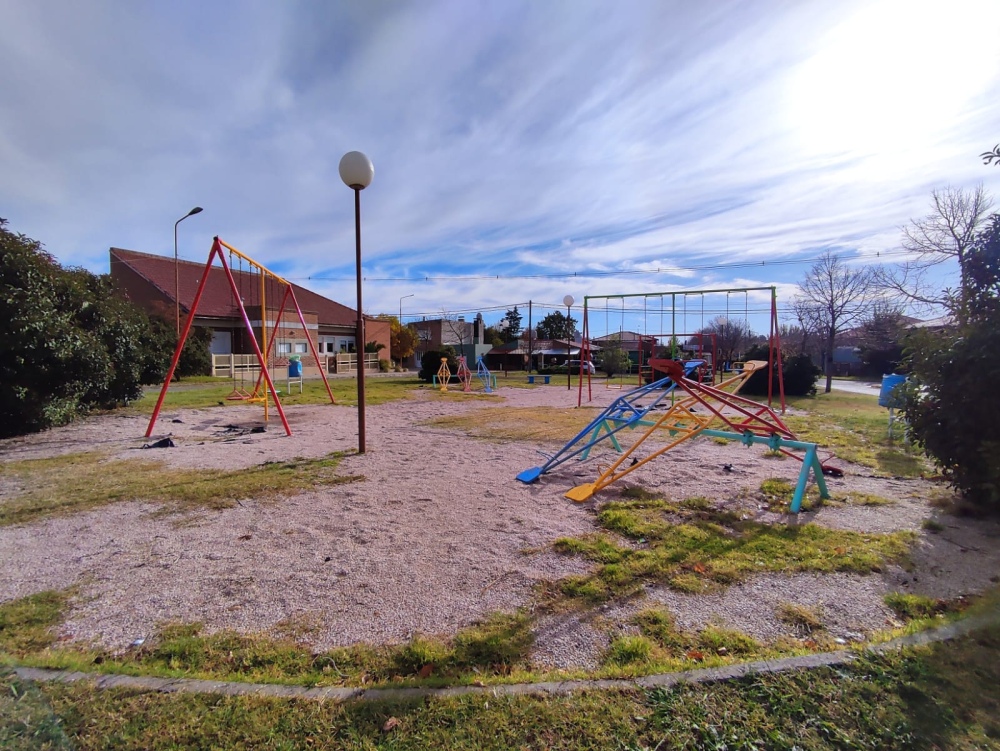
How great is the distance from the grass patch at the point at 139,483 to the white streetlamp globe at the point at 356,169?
4.11 m

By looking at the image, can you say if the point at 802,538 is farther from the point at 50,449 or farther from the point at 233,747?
the point at 50,449

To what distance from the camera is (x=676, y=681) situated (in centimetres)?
215

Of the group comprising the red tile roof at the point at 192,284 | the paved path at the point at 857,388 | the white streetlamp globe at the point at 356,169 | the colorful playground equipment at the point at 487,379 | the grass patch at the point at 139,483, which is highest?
the red tile roof at the point at 192,284

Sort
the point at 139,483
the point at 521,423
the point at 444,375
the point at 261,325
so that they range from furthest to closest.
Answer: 1. the point at 444,375
2. the point at 261,325
3. the point at 521,423
4. the point at 139,483

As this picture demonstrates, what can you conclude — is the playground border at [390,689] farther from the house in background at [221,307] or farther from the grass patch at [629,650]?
the house in background at [221,307]

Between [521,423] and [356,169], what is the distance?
20.8ft

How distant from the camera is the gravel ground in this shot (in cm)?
278

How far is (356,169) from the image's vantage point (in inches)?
269

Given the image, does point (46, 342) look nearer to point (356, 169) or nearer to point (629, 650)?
point (356, 169)

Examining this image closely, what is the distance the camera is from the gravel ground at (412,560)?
109 inches

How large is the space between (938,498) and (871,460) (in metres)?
1.93

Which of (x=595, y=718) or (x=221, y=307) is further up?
(x=221, y=307)

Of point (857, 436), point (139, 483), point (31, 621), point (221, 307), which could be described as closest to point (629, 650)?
point (31, 621)

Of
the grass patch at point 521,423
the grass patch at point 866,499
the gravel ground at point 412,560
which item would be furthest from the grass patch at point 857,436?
the grass patch at point 521,423
